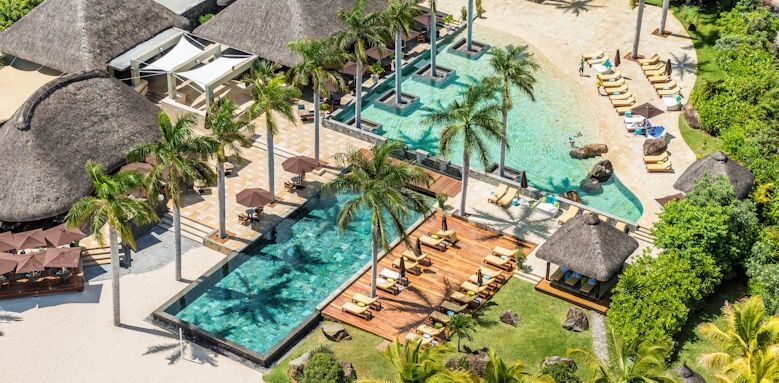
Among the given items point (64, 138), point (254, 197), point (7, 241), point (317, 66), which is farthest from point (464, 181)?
point (7, 241)

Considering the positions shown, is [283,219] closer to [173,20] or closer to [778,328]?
[173,20]

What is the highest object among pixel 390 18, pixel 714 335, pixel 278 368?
pixel 390 18

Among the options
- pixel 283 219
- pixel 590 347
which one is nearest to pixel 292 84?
pixel 283 219

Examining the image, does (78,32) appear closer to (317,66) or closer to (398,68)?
Result: (317,66)

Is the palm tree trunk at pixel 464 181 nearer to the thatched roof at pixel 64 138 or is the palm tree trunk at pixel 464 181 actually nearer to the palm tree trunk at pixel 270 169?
the palm tree trunk at pixel 270 169

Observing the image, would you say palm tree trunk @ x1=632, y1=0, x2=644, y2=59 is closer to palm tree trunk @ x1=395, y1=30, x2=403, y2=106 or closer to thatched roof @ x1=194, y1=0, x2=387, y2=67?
palm tree trunk @ x1=395, y1=30, x2=403, y2=106

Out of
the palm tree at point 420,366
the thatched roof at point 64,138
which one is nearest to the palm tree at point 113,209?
the thatched roof at point 64,138
